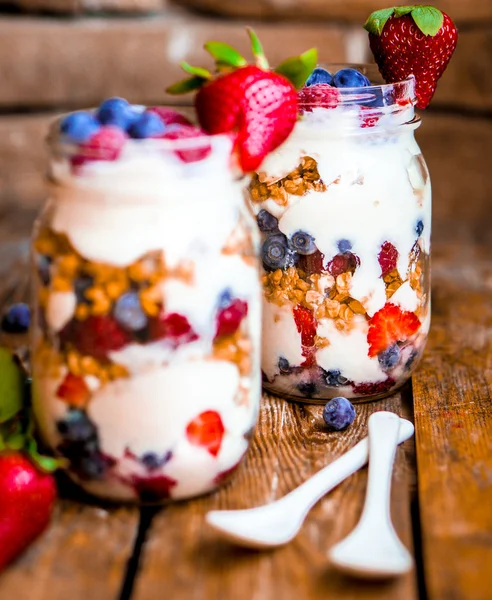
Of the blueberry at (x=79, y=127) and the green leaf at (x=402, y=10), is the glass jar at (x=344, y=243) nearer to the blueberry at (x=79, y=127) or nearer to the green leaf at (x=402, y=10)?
the green leaf at (x=402, y=10)

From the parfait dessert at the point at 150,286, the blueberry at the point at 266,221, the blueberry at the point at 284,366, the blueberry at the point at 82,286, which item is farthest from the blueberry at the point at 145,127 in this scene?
the blueberry at the point at 284,366

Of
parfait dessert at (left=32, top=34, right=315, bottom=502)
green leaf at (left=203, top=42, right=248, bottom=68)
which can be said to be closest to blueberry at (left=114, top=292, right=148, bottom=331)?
parfait dessert at (left=32, top=34, right=315, bottom=502)

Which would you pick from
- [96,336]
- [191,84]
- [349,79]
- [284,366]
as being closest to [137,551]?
[96,336]

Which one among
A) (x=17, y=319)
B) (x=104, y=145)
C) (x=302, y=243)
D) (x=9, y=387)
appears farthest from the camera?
(x=17, y=319)

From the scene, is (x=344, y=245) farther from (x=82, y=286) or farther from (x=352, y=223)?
(x=82, y=286)

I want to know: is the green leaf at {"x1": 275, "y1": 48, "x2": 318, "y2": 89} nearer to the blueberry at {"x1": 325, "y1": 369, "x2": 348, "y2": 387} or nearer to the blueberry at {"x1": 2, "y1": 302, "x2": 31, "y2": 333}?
the blueberry at {"x1": 325, "y1": 369, "x2": 348, "y2": 387}

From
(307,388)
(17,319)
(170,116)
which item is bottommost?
(17,319)
